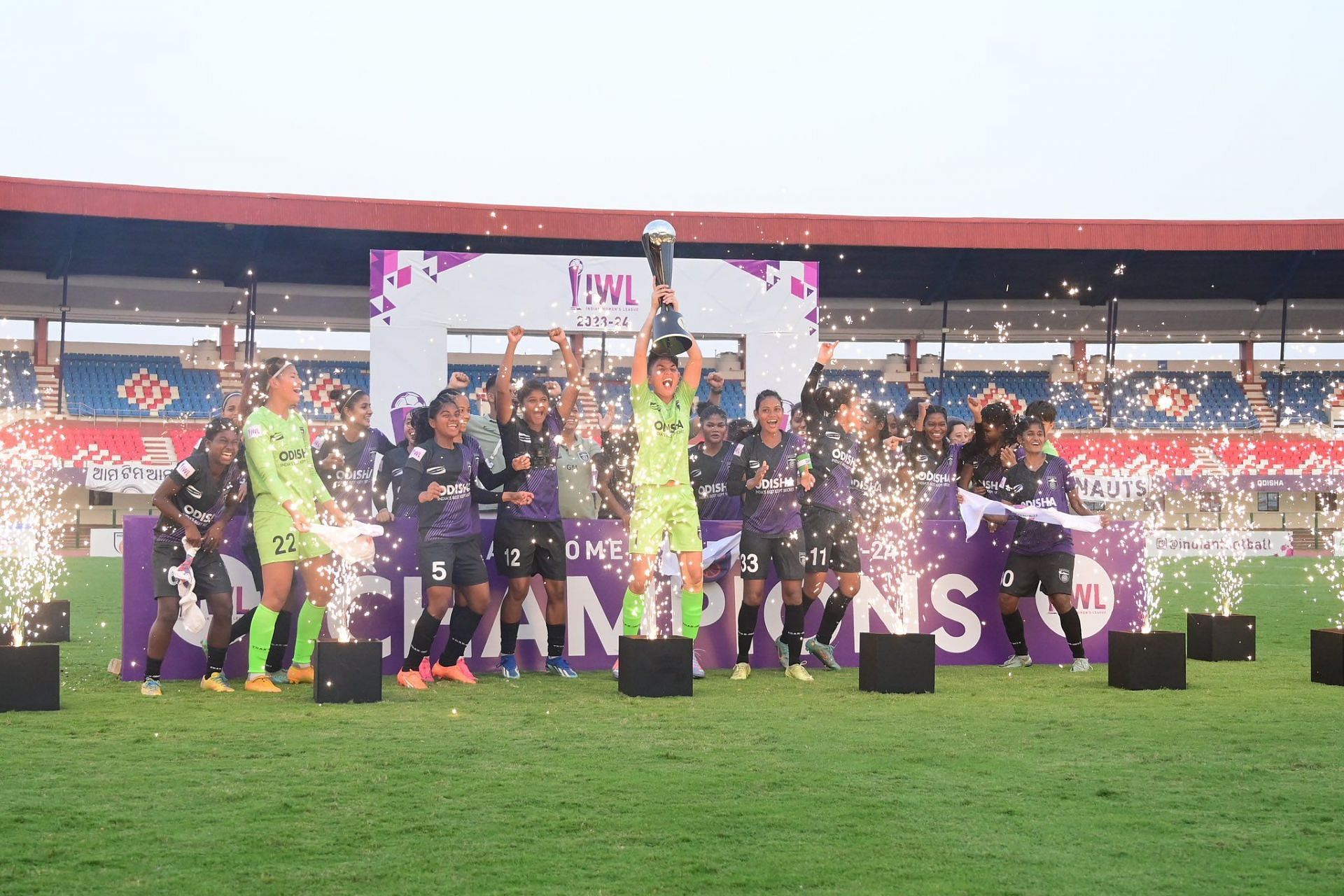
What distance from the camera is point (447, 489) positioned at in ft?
27.0

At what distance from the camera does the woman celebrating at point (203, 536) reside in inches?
307

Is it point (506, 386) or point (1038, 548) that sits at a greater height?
point (506, 386)

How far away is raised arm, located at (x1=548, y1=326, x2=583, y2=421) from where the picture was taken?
7.87m

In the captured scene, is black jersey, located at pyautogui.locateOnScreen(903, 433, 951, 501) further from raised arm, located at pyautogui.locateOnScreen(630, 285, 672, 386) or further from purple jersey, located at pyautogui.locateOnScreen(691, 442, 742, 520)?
raised arm, located at pyautogui.locateOnScreen(630, 285, 672, 386)

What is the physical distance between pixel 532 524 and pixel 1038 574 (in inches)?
152

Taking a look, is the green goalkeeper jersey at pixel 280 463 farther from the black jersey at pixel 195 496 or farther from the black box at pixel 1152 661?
the black box at pixel 1152 661

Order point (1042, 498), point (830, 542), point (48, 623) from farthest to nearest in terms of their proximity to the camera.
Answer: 1. point (48, 623)
2. point (1042, 498)
3. point (830, 542)

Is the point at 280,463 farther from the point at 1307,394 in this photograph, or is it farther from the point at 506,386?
the point at 1307,394

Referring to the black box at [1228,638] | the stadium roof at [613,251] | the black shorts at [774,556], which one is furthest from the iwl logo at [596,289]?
the black box at [1228,638]

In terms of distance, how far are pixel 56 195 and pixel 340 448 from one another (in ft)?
53.1

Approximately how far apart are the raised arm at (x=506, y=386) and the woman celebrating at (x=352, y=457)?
1066 millimetres

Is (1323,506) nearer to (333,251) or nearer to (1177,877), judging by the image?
(333,251)

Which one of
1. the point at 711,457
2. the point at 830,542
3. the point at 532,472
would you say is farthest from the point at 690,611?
the point at 711,457

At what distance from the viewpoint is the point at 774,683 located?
823 cm
